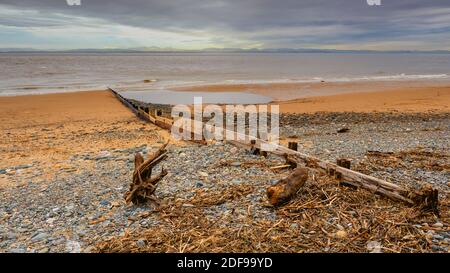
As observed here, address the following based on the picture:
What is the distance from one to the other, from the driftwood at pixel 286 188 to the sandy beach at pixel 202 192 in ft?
0.56

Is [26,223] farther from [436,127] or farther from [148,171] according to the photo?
[436,127]

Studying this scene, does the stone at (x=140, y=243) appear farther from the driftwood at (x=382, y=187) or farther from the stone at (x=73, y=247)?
the driftwood at (x=382, y=187)

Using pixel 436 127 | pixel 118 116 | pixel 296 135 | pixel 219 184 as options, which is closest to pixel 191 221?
pixel 219 184

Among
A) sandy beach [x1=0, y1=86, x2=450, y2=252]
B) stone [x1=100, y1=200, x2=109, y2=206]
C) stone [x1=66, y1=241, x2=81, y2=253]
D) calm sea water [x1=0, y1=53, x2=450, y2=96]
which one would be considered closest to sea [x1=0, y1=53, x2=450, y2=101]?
calm sea water [x1=0, y1=53, x2=450, y2=96]

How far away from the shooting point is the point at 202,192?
6852mm

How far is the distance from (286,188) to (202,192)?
160 centimetres

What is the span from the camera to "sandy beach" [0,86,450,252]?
508 cm

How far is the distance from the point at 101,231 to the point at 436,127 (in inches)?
509

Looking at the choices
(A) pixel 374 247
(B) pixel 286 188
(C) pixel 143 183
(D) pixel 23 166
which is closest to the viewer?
(A) pixel 374 247

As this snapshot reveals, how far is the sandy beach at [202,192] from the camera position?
5082 mm

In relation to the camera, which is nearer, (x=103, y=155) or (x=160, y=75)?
(x=103, y=155)

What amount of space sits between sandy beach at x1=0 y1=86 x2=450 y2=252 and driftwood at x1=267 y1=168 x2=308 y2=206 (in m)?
0.17

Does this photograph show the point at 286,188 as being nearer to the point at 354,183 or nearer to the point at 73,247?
the point at 354,183

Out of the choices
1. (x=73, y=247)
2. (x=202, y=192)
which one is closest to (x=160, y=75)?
(x=202, y=192)
